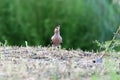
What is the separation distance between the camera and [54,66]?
4.96m

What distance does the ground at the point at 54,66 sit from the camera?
15.2 ft

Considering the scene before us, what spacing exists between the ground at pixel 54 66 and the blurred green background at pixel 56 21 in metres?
4.53

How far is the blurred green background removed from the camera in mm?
10852

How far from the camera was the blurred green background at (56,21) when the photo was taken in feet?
35.6

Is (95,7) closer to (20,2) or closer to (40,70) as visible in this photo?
(20,2)

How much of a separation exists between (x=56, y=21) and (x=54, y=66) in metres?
6.09

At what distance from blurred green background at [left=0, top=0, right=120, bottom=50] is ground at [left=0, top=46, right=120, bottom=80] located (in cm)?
453

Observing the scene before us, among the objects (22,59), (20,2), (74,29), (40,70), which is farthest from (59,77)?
(20,2)

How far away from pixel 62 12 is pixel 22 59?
19.7ft

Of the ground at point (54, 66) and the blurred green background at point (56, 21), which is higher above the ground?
the blurred green background at point (56, 21)

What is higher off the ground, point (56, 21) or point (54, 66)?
point (56, 21)

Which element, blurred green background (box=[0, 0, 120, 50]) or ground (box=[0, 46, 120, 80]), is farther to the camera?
blurred green background (box=[0, 0, 120, 50])

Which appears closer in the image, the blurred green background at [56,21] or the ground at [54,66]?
the ground at [54,66]

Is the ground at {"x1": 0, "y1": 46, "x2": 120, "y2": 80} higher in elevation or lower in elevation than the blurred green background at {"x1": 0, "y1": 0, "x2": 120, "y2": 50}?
lower
